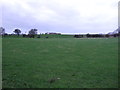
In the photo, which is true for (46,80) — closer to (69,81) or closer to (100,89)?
(69,81)

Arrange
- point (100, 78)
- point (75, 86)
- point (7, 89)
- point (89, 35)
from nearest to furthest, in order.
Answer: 1. point (7, 89)
2. point (75, 86)
3. point (100, 78)
4. point (89, 35)

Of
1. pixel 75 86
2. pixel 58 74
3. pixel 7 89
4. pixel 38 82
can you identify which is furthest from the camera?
pixel 58 74

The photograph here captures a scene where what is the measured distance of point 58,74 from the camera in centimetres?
780

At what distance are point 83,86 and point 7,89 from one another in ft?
8.53

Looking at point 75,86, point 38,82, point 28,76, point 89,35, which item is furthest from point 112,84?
point 89,35

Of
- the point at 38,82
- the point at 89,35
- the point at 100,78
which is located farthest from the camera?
the point at 89,35

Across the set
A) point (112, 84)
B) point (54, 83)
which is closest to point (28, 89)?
point (54, 83)

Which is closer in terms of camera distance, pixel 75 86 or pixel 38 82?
pixel 75 86

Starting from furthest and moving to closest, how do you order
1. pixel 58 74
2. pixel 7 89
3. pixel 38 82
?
1. pixel 58 74
2. pixel 38 82
3. pixel 7 89

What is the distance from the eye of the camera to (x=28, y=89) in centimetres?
565

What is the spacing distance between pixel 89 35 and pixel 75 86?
295 ft

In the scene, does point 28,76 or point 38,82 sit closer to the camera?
point 38,82

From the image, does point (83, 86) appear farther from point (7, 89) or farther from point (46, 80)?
point (7, 89)

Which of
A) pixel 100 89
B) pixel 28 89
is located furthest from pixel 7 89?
pixel 100 89
